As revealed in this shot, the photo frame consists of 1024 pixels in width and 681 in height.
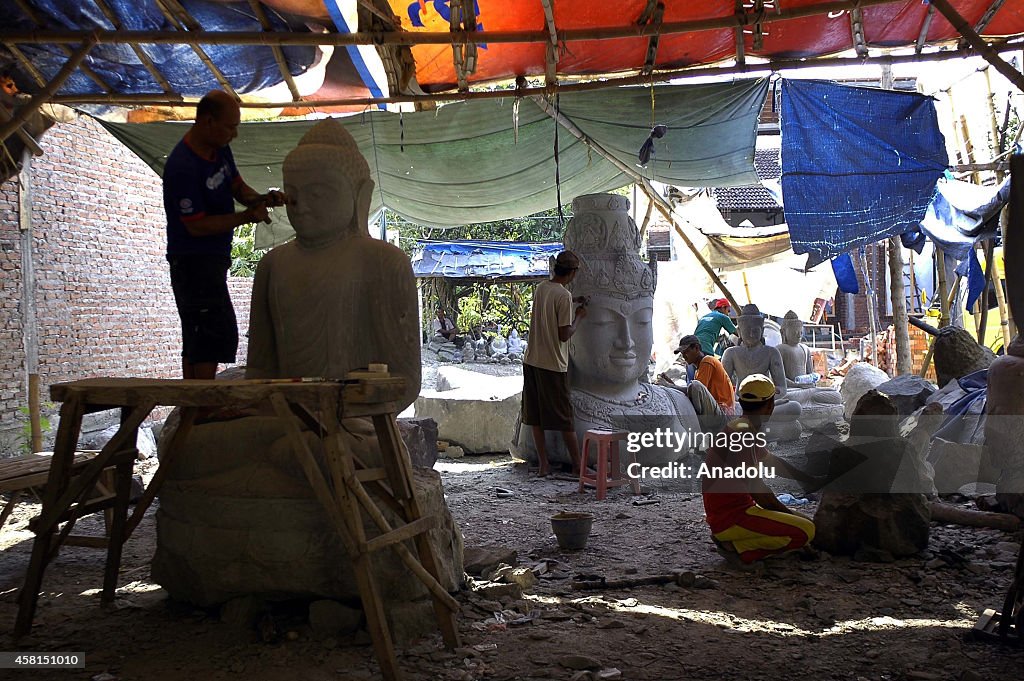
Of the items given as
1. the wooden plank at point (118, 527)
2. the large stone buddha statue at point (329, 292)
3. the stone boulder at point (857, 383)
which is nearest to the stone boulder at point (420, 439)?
the large stone buddha statue at point (329, 292)

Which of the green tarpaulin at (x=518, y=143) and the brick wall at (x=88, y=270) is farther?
the brick wall at (x=88, y=270)

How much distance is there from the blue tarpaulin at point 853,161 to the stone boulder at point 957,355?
1.42 metres

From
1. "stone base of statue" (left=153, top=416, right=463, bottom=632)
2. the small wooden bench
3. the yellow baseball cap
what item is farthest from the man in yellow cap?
the small wooden bench

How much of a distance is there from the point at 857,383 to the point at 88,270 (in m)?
8.82

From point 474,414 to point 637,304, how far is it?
7.37ft

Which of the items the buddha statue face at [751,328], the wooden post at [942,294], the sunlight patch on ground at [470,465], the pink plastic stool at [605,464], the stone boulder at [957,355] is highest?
the wooden post at [942,294]

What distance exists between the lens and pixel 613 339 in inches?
288

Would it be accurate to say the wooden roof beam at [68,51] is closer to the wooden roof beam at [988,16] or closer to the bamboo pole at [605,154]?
the bamboo pole at [605,154]

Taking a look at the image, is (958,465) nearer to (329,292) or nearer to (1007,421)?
(1007,421)

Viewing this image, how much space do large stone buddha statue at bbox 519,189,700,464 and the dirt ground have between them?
2355mm

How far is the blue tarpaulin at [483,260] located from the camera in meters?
17.9

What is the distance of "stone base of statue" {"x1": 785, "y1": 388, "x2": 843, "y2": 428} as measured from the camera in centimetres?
851

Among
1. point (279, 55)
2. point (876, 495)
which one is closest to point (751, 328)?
point (876, 495)

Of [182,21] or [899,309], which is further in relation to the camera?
[899,309]
